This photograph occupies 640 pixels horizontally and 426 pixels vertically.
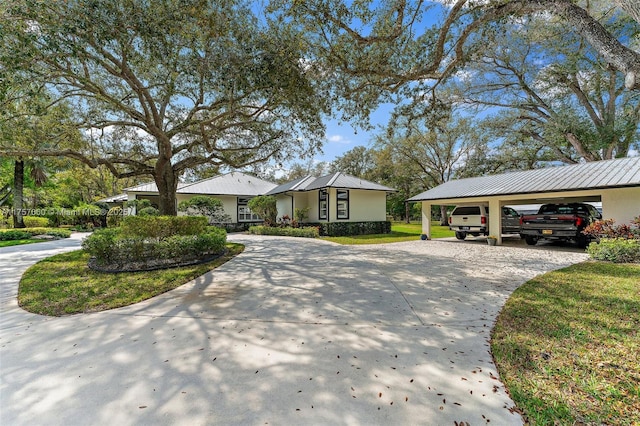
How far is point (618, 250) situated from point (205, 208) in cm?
1894

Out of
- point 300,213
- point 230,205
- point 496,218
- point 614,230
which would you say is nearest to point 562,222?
point 614,230

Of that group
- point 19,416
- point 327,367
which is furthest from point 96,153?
point 327,367

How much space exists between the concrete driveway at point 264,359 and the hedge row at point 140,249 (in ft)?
6.10

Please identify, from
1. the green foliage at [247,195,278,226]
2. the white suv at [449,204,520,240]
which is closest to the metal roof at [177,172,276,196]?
the green foliage at [247,195,278,226]

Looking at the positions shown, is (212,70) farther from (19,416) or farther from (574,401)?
(574,401)

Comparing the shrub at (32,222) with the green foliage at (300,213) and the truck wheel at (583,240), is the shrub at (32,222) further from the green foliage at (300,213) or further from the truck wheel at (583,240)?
the truck wheel at (583,240)

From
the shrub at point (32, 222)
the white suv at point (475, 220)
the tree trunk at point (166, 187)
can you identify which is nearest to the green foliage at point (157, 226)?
the tree trunk at point (166, 187)

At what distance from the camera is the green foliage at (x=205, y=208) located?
17172 millimetres

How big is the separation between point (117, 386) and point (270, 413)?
1.42 metres

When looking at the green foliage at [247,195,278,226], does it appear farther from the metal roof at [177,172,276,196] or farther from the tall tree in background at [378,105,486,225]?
the tall tree in background at [378,105,486,225]

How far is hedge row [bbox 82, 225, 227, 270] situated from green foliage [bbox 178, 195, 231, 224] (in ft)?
30.5

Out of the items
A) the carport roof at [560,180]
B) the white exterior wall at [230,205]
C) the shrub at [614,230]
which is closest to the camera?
the shrub at [614,230]

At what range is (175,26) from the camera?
6.35 metres

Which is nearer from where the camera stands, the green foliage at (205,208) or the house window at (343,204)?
the green foliage at (205,208)
